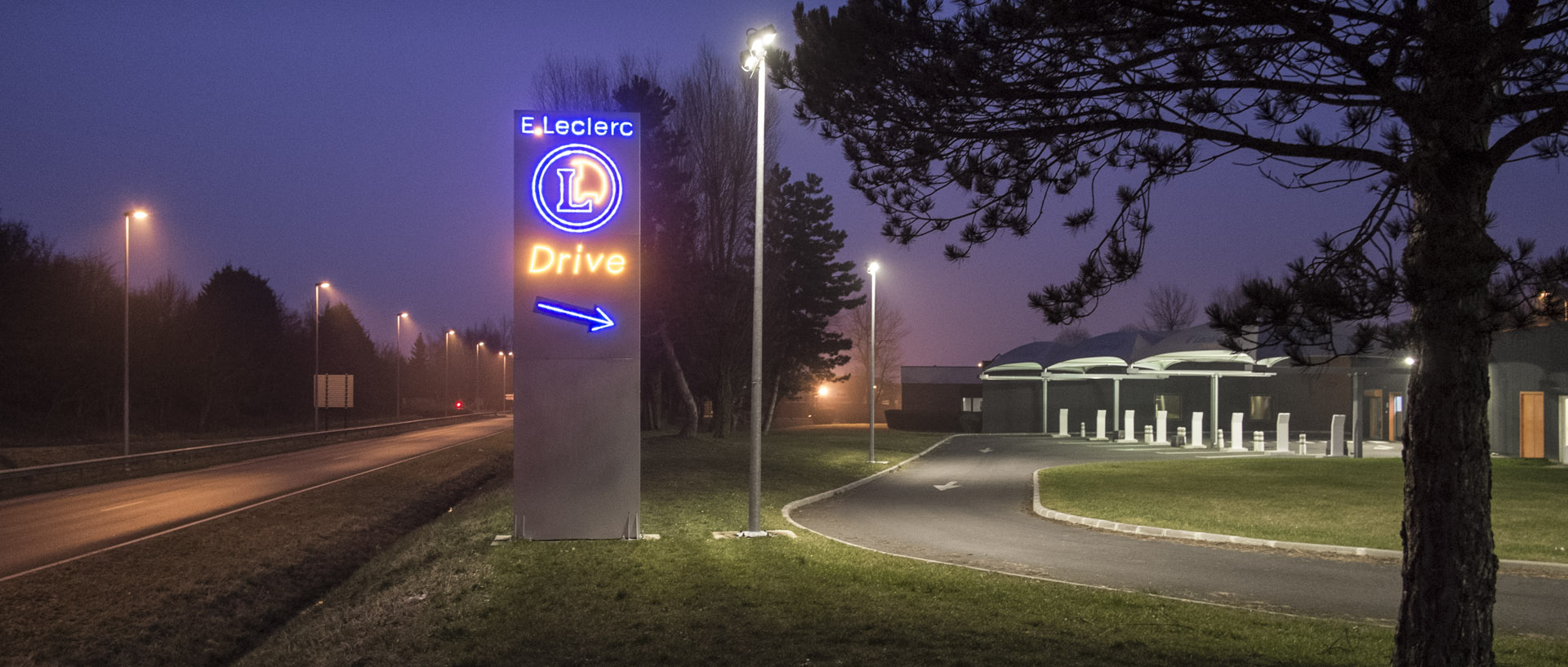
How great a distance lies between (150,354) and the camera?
4678 centimetres

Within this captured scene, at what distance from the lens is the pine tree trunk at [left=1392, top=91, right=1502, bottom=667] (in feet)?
17.9

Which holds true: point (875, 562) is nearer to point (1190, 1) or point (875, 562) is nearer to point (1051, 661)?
point (1051, 661)

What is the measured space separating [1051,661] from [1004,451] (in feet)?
101

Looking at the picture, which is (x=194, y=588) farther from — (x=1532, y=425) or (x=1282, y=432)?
(x=1532, y=425)

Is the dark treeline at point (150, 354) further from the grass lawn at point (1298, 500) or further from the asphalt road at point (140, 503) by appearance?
the grass lawn at point (1298, 500)

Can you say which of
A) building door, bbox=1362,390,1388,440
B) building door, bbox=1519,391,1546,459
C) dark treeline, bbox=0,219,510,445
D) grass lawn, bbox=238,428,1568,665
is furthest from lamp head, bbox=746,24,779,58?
building door, bbox=1362,390,1388,440

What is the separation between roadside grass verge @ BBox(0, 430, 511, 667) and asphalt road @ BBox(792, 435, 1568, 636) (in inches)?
291

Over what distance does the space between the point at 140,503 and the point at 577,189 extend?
1269cm

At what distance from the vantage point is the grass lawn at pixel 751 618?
702 centimetres

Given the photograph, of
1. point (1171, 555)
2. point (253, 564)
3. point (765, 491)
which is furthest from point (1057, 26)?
point (765, 491)

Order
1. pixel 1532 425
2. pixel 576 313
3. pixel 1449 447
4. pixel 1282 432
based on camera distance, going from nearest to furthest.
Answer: pixel 1449 447, pixel 576 313, pixel 1532 425, pixel 1282 432

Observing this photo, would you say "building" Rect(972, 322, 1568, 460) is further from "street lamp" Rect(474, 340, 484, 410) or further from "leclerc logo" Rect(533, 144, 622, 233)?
"street lamp" Rect(474, 340, 484, 410)

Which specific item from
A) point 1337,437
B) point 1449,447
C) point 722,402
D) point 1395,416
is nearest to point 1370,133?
point 1449,447

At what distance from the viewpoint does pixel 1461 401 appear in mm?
5445
